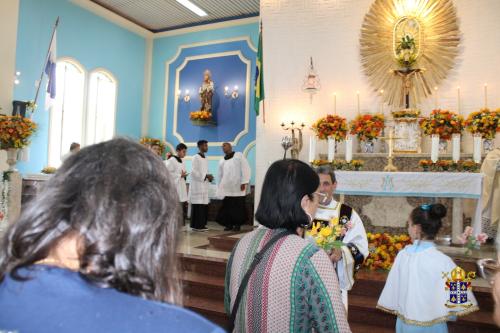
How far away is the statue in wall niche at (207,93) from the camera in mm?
11913

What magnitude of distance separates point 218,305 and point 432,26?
6395 millimetres

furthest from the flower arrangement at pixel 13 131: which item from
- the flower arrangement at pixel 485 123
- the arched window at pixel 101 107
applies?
the flower arrangement at pixel 485 123

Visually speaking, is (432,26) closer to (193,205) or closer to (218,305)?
(193,205)

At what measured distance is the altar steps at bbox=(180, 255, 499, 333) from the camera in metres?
4.02

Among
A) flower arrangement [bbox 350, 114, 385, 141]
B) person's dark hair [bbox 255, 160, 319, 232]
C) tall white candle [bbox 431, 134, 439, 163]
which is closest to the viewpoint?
person's dark hair [bbox 255, 160, 319, 232]

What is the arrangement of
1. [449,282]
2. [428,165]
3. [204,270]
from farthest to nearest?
[428,165]
[204,270]
[449,282]

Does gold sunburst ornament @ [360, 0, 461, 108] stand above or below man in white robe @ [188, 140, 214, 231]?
above

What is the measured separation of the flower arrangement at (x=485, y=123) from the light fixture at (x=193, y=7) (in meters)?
7.76

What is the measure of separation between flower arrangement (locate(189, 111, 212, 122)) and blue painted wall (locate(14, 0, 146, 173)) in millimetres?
1761

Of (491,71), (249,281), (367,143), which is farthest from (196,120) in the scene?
(249,281)

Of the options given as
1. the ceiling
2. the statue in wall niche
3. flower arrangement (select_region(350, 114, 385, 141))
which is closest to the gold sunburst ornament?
flower arrangement (select_region(350, 114, 385, 141))

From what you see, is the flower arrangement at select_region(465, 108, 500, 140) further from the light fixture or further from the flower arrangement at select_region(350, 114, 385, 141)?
the light fixture

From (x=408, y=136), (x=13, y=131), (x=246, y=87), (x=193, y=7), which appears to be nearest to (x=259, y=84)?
(x=408, y=136)

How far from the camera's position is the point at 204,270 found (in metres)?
5.57
